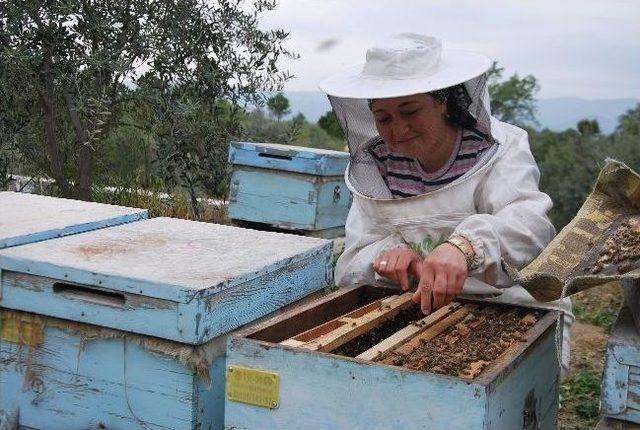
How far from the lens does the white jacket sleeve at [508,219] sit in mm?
1818

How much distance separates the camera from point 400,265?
1.89 m

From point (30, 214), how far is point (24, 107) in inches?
89.1

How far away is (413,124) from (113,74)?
8.39 ft

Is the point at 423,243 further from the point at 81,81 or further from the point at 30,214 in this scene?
the point at 81,81

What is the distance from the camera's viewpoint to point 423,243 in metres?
2.10

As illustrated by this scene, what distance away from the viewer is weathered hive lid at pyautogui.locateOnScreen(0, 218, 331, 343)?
1.71 meters

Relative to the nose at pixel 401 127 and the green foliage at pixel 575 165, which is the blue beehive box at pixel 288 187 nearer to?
the nose at pixel 401 127

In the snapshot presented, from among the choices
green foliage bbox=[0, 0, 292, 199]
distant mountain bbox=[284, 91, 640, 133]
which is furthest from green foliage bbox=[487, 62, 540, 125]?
green foliage bbox=[0, 0, 292, 199]

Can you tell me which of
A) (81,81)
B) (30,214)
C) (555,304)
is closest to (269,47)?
(81,81)

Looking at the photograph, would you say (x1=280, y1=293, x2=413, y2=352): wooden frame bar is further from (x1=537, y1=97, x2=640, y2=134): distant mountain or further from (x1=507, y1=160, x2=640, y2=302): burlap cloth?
(x1=537, y1=97, x2=640, y2=134): distant mountain

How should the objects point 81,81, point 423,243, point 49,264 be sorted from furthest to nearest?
point 81,81
point 423,243
point 49,264

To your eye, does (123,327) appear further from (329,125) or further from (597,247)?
(329,125)

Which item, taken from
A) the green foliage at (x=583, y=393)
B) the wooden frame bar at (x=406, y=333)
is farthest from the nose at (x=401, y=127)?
the green foliage at (x=583, y=393)

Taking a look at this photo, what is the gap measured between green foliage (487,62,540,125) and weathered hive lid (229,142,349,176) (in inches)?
371
